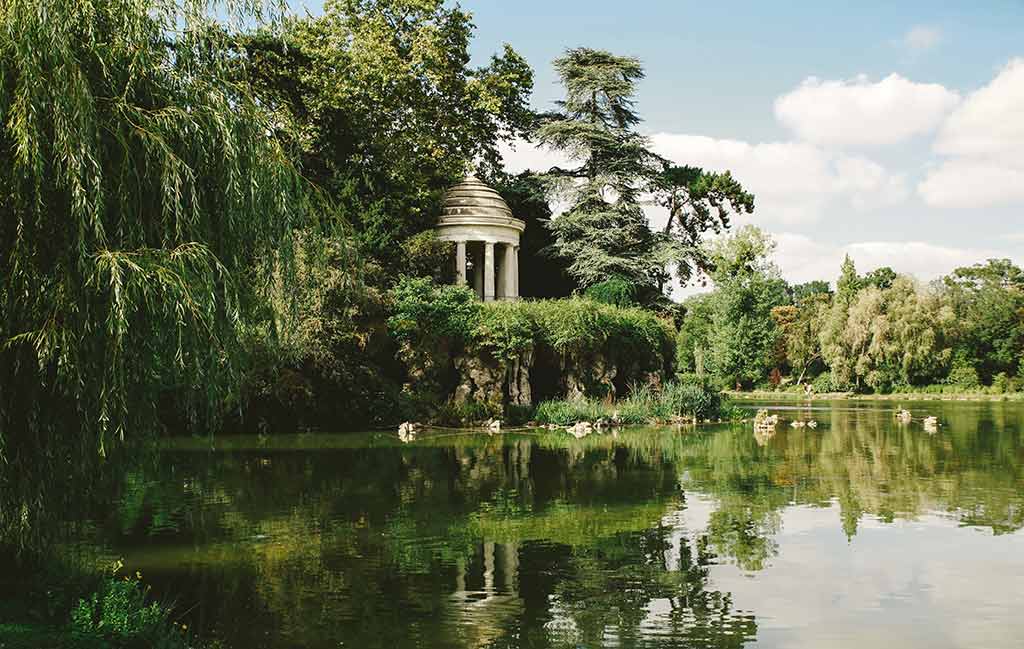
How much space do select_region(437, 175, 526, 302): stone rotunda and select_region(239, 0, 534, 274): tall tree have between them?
857 mm

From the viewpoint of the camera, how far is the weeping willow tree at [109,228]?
722 centimetres

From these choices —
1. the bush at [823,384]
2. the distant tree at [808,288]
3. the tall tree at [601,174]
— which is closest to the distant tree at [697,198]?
the tall tree at [601,174]

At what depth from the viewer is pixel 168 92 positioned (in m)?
8.52

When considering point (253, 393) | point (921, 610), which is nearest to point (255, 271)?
point (921, 610)

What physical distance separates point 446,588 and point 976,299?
246 feet

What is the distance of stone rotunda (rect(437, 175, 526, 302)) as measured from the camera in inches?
1492

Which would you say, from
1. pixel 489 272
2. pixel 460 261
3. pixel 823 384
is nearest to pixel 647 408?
pixel 489 272

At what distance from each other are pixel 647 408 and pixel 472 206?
11.1 m

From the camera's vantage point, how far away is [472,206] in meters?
38.3

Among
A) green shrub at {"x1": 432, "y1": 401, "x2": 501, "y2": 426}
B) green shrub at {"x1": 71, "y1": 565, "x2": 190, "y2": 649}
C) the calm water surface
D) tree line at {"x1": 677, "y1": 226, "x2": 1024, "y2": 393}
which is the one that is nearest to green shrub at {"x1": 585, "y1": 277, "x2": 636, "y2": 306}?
green shrub at {"x1": 432, "y1": 401, "x2": 501, "y2": 426}

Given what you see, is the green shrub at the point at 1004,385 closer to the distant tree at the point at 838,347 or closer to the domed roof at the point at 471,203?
the distant tree at the point at 838,347

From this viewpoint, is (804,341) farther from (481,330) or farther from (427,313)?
(427,313)

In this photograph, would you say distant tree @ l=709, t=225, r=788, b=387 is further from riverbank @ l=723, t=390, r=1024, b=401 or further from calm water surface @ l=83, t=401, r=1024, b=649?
calm water surface @ l=83, t=401, r=1024, b=649

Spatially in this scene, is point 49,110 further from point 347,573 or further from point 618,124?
point 618,124
